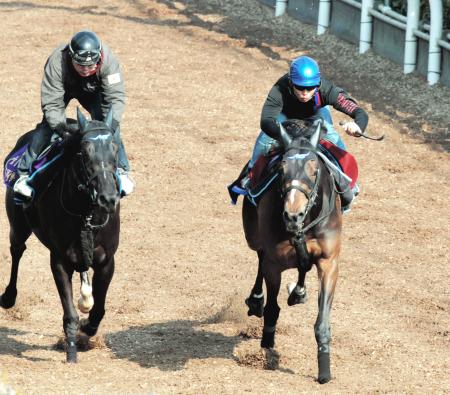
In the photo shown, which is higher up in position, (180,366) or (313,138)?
(313,138)

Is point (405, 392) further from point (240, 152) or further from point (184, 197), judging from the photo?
point (240, 152)

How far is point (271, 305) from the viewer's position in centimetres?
1010

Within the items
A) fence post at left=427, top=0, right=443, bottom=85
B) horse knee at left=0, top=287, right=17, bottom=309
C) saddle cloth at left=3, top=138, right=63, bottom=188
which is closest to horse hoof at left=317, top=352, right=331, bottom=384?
saddle cloth at left=3, top=138, right=63, bottom=188

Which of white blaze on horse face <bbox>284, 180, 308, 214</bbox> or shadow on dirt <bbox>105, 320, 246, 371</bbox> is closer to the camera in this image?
white blaze on horse face <bbox>284, 180, 308, 214</bbox>

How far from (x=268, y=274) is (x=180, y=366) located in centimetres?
A: 108

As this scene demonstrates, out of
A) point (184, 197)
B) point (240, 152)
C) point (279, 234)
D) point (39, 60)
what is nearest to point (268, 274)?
point (279, 234)

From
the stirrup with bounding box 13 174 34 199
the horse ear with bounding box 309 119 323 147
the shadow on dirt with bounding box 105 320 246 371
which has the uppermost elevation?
the horse ear with bounding box 309 119 323 147

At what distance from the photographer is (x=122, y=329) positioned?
37.0 feet

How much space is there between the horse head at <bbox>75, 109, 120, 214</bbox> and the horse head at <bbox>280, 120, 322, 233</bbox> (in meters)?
1.28

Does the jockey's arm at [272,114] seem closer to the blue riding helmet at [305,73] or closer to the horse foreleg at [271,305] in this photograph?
the blue riding helmet at [305,73]

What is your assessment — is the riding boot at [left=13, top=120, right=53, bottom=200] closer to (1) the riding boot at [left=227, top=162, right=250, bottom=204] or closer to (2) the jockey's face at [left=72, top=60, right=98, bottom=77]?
(2) the jockey's face at [left=72, top=60, right=98, bottom=77]

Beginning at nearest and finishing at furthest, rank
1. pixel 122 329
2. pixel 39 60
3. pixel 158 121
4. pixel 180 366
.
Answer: pixel 180 366, pixel 122 329, pixel 158 121, pixel 39 60

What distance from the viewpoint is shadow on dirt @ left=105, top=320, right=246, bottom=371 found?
406 inches

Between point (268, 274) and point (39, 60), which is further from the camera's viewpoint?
point (39, 60)
